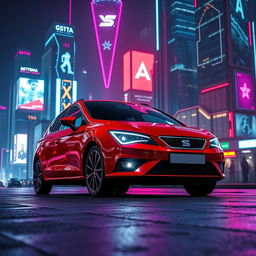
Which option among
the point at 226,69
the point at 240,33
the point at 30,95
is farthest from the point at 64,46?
the point at 226,69

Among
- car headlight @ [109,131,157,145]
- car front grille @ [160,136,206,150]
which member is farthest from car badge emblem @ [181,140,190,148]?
car headlight @ [109,131,157,145]

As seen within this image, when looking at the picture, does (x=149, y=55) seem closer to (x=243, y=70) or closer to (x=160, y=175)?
(x=243, y=70)

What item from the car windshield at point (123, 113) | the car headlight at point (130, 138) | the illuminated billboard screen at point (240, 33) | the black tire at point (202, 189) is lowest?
the black tire at point (202, 189)

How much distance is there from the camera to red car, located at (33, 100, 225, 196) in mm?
5207

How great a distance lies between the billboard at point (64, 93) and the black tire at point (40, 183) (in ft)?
439

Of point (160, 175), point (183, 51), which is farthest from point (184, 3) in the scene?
point (160, 175)

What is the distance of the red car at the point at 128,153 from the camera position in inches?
205

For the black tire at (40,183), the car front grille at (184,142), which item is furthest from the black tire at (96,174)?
the black tire at (40,183)

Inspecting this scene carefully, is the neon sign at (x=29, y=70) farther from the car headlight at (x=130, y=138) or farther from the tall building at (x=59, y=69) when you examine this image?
the car headlight at (x=130, y=138)

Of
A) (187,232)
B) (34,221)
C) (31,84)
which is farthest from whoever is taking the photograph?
(31,84)

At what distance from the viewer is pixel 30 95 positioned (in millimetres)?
117438

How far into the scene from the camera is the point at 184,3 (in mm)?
134000

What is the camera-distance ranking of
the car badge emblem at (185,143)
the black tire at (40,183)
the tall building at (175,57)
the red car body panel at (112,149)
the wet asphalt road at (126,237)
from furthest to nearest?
1. the tall building at (175,57)
2. the black tire at (40,183)
3. the car badge emblem at (185,143)
4. the red car body panel at (112,149)
5. the wet asphalt road at (126,237)

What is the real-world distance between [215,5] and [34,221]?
95349 millimetres
